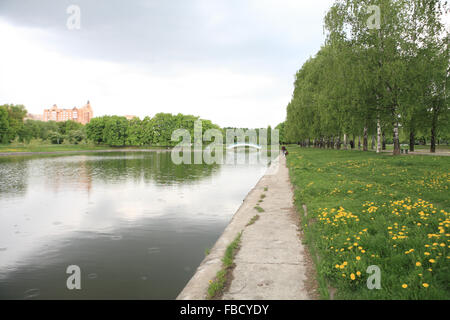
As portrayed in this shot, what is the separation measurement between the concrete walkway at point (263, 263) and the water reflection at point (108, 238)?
746mm

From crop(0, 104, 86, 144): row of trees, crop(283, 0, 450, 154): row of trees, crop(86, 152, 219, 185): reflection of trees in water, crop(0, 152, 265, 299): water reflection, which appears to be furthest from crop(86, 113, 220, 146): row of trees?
crop(0, 152, 265, 299): water reflection

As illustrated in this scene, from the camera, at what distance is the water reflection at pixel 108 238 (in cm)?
631

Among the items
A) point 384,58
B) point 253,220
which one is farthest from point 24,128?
point 253,220

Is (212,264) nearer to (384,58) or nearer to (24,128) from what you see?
(384,58)

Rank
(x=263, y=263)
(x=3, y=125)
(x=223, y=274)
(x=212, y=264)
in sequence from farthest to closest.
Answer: (x=3, y=125), (x=212, y=264), (x=263, y=263), (x=223, y=274)

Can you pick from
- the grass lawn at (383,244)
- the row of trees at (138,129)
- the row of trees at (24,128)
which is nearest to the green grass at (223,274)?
the grass lawn at (383,244)

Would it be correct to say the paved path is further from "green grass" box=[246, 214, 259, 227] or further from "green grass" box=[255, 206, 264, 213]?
"green grass" box=[255, 206, 264, 213]

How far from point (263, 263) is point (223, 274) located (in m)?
1.01

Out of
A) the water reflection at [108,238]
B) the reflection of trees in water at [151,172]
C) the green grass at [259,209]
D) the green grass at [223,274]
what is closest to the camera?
the green grass at [223,274]

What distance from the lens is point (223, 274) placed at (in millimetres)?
5656

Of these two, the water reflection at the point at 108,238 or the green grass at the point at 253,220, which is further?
the green grass at the point at 253,220

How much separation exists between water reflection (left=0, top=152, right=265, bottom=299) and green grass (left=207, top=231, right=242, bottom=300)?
1.04 metres

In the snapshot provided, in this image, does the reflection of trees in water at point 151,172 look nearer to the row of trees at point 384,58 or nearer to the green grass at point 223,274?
the green grass at point 223,274
